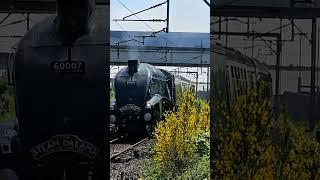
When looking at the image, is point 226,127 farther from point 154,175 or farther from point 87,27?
point 154,175

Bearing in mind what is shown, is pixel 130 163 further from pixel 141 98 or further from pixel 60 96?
pixel 141 98

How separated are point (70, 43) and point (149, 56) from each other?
12.5 meters

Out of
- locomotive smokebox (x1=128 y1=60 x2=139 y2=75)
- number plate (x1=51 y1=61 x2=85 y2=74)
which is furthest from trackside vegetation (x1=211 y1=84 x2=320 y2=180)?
locomotive smokebox (x1=128 y1=60 x2=139 y2=75)

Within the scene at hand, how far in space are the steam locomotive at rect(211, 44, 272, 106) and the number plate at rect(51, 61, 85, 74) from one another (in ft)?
3.65

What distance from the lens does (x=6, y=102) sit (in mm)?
4375

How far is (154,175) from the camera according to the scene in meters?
6.72

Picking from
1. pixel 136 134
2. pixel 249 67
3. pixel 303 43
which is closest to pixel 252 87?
pixel 249 67

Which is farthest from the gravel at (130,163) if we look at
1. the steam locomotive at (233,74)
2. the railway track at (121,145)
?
the steam locomotive at (233,74)

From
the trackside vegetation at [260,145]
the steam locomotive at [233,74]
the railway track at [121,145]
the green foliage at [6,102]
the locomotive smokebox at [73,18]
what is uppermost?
the locomotive smokebox at [73,18]

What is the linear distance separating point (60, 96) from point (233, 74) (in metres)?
1.47

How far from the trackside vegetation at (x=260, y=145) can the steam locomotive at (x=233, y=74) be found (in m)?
0.08

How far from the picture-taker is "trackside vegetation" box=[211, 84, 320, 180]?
13.7 ft

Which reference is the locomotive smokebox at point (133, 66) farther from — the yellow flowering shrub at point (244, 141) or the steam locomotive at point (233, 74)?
the yellow flowering shrub at point (244, 141)

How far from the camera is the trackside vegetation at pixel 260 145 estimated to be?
13.7 ft
